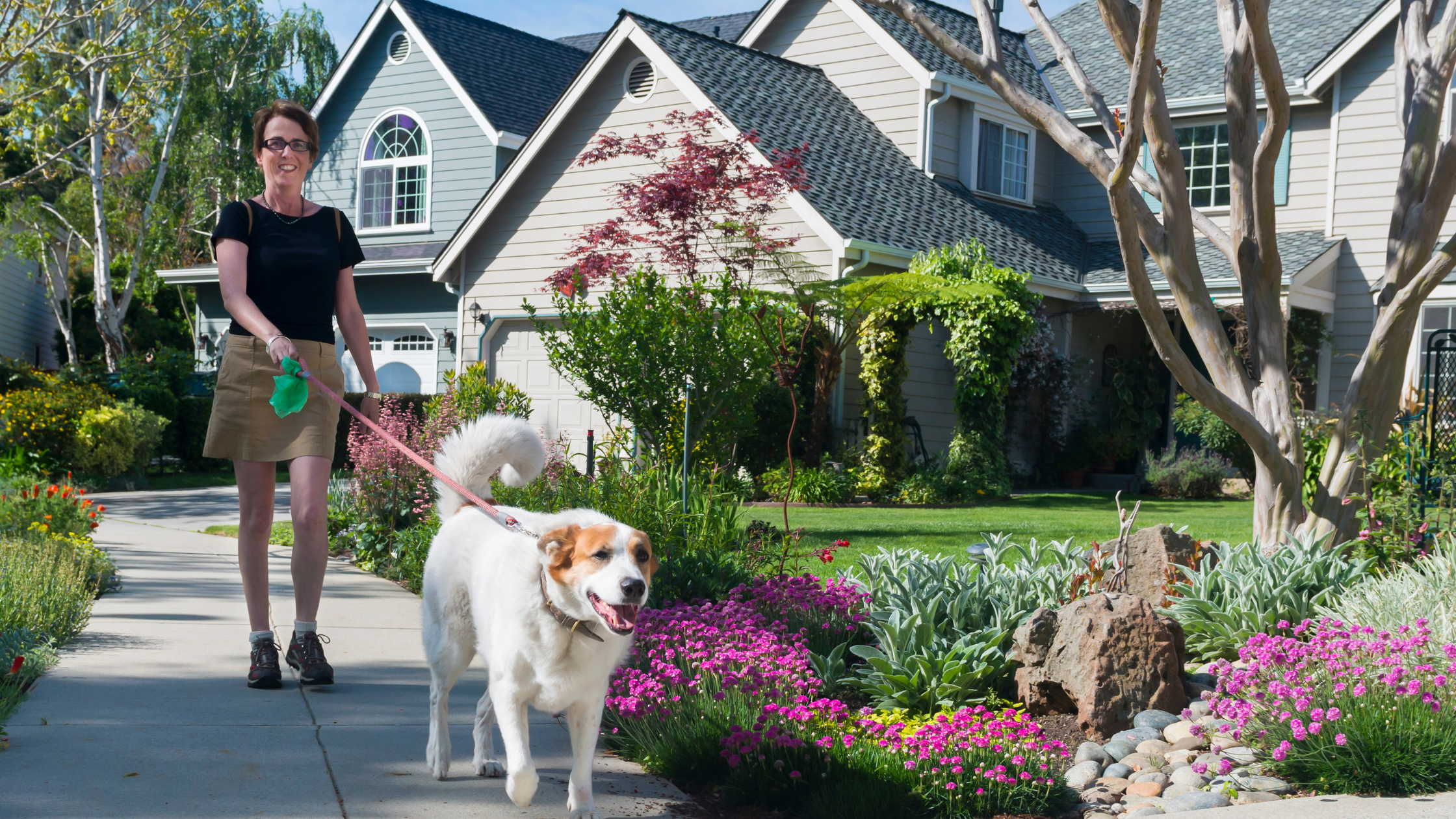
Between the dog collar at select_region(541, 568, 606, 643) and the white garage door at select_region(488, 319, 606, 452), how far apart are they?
12897 mm

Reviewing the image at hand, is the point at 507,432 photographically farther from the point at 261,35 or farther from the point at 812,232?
the point at 261,35

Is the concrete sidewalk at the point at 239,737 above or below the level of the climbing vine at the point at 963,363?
below

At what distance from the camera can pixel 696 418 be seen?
854cm

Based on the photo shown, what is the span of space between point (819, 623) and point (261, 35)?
26295 mm

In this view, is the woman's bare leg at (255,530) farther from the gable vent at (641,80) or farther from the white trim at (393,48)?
the white trim at (393,48)

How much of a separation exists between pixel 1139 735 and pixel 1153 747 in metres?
0.11

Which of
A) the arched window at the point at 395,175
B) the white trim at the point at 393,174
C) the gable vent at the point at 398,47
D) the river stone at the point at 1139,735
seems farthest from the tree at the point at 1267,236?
the gable vent at the point at 398,47

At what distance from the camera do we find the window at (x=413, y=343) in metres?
20.3

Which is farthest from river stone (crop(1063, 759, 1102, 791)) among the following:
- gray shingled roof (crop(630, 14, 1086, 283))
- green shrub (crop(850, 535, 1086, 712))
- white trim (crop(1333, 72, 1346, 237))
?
white trim (crop(1333, 72, 1346, 237))

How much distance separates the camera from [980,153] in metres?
18.1

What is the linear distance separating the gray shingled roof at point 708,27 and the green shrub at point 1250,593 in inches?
887

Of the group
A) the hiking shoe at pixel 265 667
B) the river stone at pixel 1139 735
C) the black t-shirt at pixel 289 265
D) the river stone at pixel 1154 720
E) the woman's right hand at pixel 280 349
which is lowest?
the river stone at pixel 1139 735

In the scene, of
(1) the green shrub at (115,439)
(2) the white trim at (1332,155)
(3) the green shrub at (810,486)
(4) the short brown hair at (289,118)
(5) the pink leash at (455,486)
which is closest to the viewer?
(5) the pink leash at (455,486)

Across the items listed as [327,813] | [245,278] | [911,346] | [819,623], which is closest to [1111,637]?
[819,623]
